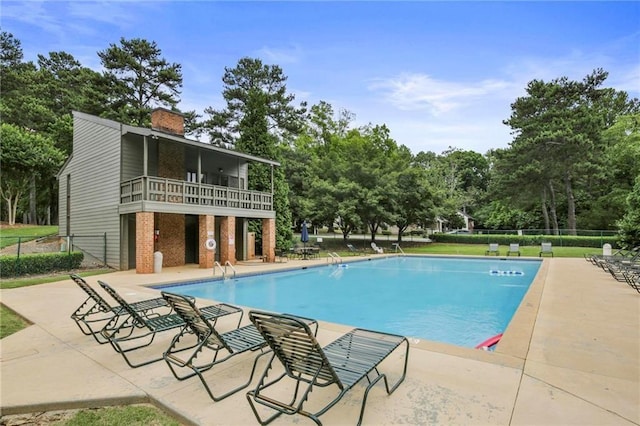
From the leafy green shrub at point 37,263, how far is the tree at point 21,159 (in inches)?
579

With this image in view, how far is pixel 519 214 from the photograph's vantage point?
41875mm

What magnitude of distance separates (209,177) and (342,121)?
89.0ft

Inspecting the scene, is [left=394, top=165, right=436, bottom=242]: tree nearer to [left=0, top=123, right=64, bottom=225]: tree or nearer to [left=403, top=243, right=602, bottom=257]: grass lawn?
[left=403, top=243, right=602, bottom=257]: grass lawn

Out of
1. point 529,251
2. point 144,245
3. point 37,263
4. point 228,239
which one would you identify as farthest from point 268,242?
point 529,251

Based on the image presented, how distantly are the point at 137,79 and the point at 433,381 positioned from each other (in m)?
35.1

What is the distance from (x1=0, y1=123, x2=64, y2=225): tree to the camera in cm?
2244

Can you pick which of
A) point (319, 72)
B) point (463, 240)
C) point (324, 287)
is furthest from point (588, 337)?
point (463, 240)

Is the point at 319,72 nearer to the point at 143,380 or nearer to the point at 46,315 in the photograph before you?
the point at 46,315

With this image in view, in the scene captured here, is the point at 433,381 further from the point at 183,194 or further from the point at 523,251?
the point at 523,251

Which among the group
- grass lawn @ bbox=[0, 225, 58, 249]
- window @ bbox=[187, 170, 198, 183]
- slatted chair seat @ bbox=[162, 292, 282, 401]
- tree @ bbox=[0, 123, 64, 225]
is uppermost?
tree @ bbox=[0, 123, 64, 225]

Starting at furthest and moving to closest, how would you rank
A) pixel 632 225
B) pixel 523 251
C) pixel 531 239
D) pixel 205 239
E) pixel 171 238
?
pixel 531 239 < pixel 523 251 < pixel 632 225 < pixel 171 238 < pixel 205 239

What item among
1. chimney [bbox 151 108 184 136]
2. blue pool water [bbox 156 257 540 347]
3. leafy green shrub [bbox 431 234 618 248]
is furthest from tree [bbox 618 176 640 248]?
chimney [bbox 151 108 184 136]

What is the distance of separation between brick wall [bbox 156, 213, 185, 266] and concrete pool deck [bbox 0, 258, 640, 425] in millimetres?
9737

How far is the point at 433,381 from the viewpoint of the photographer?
3584mm
